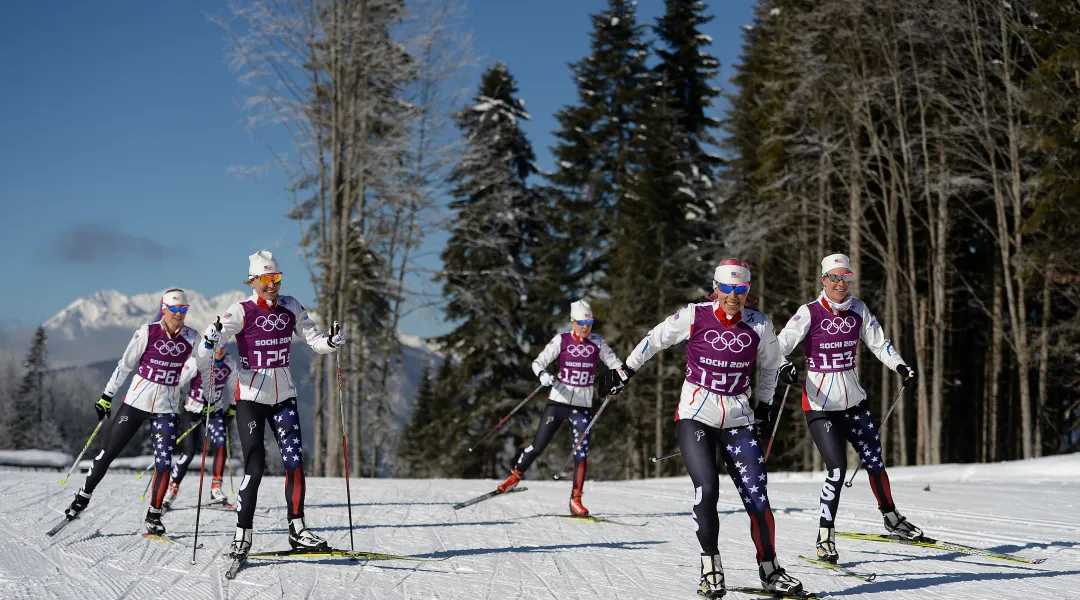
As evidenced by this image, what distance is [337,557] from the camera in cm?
706

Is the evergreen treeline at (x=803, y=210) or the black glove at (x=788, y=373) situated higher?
the evergreen treeline at (x=803, y=210)

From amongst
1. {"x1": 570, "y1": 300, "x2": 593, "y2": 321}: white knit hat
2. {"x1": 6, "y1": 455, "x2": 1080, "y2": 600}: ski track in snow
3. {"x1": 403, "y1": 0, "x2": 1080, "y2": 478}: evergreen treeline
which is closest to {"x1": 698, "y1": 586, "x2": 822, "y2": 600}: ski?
{"x1": 6, "y1": 455, "x2": 1080, "y2": 600}: ski track in snow

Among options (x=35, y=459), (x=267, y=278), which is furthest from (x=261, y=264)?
(x=35, y=459)

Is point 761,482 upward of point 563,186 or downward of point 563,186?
downward

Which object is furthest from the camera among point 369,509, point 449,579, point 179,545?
point 369,509

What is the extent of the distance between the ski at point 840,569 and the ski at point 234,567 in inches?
178

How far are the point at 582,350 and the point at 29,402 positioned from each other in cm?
7253

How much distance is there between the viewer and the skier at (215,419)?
32.7ft

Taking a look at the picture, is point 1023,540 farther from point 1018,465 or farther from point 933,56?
point 933,56

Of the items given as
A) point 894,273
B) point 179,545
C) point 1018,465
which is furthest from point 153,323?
point 894,273

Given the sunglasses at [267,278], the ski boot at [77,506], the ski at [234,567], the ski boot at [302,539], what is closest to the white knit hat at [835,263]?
the sunglasses at [267,278]

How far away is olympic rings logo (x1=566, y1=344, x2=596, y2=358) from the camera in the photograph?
416 inches

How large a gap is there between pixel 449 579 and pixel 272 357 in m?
2.23

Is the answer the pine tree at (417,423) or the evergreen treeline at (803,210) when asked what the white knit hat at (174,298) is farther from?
the pine tree at (417,423)
